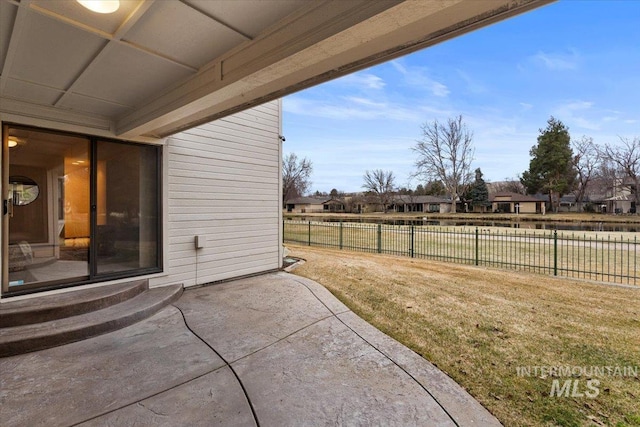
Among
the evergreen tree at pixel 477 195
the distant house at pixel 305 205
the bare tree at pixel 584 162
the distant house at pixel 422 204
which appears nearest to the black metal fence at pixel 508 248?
the bare tree at pixel 584 162

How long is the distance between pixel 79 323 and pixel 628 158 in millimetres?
46126

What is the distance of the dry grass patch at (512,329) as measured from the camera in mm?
2191

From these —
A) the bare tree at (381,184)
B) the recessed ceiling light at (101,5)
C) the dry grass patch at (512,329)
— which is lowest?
the dry grass patch at (512,329)

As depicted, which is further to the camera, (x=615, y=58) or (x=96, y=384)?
(x=615, y=58)

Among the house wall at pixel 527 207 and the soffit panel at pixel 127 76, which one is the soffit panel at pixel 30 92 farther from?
the house wall at pixel 527 207

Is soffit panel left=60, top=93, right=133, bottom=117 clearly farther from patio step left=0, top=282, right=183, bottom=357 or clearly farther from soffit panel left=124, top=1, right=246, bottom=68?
patio step left=0, top=282, right=183, bottom=357

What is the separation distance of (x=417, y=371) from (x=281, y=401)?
1.23 meters

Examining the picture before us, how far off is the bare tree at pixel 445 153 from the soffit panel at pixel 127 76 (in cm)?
3698

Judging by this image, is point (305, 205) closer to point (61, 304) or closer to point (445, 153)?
point (445, 153)

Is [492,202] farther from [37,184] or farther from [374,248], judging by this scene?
[37,184]

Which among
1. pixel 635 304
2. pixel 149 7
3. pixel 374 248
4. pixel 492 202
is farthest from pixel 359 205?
pixel 149 7

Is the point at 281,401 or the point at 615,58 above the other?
the point at 615,58

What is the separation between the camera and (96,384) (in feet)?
7.64

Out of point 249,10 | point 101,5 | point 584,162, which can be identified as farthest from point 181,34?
point 584,162
